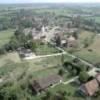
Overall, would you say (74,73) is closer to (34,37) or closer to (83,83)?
(83,83)

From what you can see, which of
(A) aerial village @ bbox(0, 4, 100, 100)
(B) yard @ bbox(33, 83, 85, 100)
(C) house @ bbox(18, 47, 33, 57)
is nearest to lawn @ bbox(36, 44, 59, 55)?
(A) aerial village @ bbox(0, 4, 100, 100)

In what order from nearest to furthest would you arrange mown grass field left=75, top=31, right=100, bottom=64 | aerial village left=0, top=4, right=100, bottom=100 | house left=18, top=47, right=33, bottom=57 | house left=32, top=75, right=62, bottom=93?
aerial village left=0, top=4, right=100, bottom=100 < house left=32, top=75, right=62, bottom=93 < mown grass field left=75, top=31, right=100, bottom=64 < house left=18, top=47, right=33, bottom=57

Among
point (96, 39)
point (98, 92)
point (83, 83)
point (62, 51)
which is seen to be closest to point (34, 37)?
point (62, 51)

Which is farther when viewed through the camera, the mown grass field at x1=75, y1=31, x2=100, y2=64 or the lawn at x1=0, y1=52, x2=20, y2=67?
the mown grass field at x1=75, y1=31, x2=100, y2=64

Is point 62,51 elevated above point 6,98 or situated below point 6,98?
below

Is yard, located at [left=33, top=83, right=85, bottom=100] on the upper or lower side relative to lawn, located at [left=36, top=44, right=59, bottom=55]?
upper

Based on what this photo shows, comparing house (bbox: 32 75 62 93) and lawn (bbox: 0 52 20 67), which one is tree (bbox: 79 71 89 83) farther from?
lawn (bbox: 0 52 20 67)
